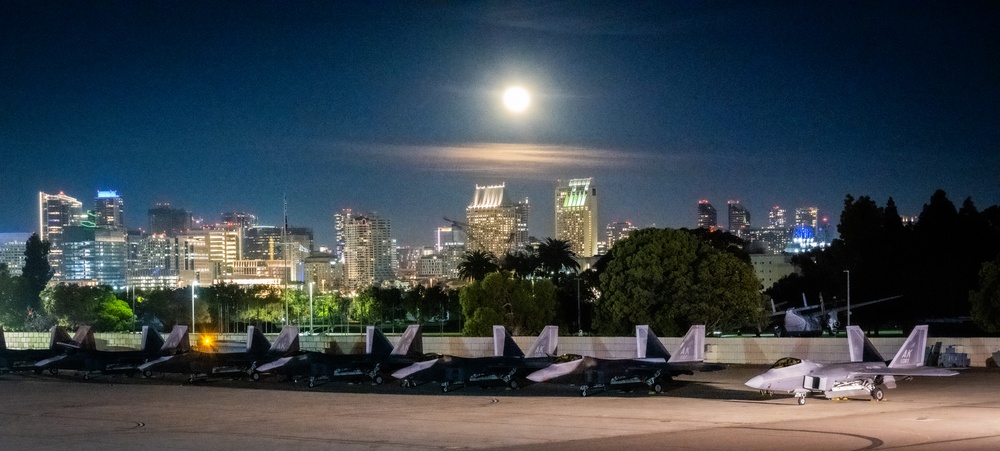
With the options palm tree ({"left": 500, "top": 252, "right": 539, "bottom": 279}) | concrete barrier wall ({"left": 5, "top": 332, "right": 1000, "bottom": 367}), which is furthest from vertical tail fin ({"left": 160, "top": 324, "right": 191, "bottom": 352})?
palm tree ({"left": 500, "top": 252, "right": 539, "bottom": 279})

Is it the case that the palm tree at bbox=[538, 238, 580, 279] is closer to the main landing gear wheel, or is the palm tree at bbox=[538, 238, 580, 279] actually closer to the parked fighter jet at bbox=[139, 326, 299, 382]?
the parked fighter jet at bbox=[139, 326, 299, 382]

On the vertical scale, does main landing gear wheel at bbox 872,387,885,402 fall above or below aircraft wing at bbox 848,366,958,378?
below

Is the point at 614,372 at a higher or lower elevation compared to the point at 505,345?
lower

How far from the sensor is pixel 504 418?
30109 millimetres

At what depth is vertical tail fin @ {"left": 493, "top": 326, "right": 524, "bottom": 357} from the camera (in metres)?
42.9

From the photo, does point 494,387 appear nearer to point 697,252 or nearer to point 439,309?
point 697,252

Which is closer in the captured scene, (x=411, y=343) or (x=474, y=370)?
(x=474, y=370)

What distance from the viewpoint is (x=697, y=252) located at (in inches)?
2606

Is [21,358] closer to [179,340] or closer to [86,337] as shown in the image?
[86,337]

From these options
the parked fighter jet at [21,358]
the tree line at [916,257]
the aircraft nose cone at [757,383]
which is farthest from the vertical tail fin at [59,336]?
the tree line at [916,257]

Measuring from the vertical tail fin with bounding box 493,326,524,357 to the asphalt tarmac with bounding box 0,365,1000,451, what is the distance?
2307 millimetres

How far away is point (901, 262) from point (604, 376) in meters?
59.3

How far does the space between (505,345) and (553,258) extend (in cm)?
7776

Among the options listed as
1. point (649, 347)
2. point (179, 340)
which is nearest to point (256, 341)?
point (179, 340)
